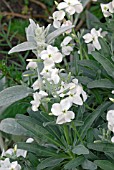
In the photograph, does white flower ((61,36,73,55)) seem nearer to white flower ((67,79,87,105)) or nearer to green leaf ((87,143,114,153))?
white flower ((67,79,87,105))

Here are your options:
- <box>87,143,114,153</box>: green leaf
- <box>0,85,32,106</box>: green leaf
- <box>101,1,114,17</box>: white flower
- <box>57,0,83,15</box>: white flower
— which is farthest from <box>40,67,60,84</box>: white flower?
<box>101,1,114,17</box>: white flower

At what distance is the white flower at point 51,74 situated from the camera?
57.7 inches

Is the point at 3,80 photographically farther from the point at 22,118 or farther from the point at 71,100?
the point at 71,100

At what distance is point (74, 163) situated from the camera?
1533 millimetres

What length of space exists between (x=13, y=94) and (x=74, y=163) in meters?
0.33

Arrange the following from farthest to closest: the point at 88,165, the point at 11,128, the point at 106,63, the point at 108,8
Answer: the point at 108,8 < the point at 11,128 < the point at 106,63 < the point at 88,165

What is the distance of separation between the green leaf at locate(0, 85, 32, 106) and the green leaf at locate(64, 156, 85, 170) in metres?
0.28

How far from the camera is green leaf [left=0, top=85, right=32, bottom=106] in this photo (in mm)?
1633

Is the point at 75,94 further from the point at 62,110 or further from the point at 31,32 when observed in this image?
the point at 31,32

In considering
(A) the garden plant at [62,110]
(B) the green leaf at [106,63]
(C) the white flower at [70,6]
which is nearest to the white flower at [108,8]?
(A) the garden plant at [62,110]

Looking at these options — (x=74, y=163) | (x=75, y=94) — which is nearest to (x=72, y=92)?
(x=75, y=94)

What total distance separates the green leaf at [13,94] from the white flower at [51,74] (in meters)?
0.12

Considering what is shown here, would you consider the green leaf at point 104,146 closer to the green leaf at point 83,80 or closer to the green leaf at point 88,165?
the green leaf at point 88,165

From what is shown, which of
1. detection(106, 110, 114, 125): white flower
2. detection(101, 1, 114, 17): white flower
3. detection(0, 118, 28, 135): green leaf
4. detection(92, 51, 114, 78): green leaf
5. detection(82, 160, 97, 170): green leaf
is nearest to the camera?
detection(106, 110, 114, 125): white flower
